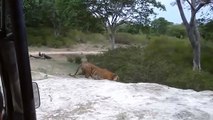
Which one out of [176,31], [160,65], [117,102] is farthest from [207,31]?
[117,102]

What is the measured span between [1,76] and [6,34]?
0.19 meters

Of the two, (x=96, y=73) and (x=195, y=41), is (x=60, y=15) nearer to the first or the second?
(x=195, y=41)

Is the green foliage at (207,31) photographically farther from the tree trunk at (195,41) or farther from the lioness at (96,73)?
the lioness at (96,73)

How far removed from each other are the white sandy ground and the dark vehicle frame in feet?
17.1

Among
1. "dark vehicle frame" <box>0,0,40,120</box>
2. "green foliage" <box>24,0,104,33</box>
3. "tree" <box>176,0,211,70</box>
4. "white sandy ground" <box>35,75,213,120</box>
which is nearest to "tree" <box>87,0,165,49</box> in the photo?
"green foliage" <box>24,0,104,33</box>

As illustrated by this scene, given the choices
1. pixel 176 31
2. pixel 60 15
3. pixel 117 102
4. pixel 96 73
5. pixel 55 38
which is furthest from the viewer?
pixel 176 31

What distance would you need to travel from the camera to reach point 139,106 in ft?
25.7

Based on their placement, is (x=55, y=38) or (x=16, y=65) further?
(x=55, y=38)

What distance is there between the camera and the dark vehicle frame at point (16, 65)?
183cm

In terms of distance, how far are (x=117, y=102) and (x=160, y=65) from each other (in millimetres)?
9421

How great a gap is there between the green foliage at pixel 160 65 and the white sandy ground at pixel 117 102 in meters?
6.10

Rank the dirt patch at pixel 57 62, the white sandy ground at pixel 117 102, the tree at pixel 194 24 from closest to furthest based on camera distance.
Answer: the white sandy ground at pixel 117 102 < the dirt patch at pixel 57 62 < the tree at pixel 194 24

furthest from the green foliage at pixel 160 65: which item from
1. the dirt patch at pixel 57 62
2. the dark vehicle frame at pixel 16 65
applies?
the dark vehicle frame at pixel 16 65

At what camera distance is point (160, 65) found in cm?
1733
